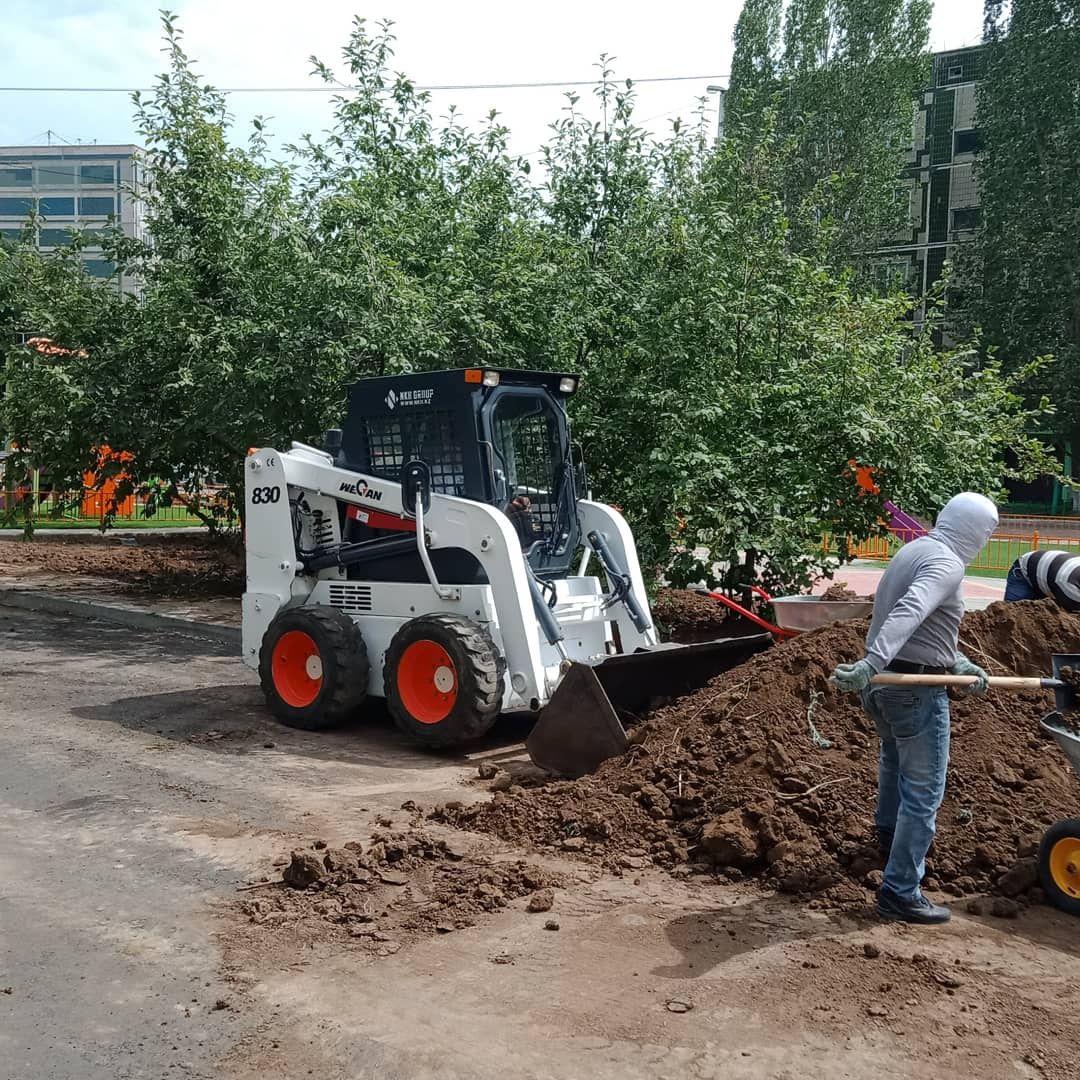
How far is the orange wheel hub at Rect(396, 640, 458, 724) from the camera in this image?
805cm

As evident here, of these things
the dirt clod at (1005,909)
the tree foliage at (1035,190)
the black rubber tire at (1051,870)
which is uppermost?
the tree foliage at (1035,190)

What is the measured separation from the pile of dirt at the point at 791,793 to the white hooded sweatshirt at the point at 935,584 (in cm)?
107

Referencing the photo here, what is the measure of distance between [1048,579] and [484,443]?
4.21m

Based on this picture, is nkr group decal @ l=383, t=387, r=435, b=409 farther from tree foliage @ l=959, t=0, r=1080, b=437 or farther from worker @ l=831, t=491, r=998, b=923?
tree foliage @ l=959, t=0, r=1080, b=437

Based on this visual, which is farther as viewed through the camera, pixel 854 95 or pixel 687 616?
pixel 854 95

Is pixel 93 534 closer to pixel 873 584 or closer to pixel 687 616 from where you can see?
pixel 873 584

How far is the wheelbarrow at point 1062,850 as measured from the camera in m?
5.14

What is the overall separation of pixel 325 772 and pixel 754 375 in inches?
234

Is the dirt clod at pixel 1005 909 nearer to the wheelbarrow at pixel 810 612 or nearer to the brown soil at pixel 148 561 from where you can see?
the wheelbarrow at pixel 810 612

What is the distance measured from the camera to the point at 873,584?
19969 mm

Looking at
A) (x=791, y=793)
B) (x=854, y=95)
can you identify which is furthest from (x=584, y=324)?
(x=854, y=95)

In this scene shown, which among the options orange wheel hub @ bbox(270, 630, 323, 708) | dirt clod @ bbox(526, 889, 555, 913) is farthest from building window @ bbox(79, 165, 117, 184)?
dirt clod @ bbox(526, 889, 555, 913)

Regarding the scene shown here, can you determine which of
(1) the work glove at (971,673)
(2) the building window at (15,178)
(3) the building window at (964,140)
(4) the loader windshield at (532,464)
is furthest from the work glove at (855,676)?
(2) the building window at (15,178)

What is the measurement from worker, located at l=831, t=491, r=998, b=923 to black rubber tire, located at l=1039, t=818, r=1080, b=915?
0.49m
